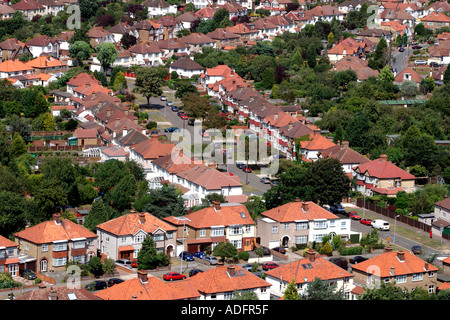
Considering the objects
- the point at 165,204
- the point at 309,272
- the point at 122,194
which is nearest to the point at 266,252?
the point at 165,204

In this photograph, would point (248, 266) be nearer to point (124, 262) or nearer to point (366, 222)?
point (124, 262)

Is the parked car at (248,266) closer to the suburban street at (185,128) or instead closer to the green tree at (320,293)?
the green tree at (320,293)

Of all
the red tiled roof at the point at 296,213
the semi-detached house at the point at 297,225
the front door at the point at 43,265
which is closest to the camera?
the front door at the point at 43,265

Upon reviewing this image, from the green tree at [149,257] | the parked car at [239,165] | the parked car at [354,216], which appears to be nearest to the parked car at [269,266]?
the green tree at [149,257]

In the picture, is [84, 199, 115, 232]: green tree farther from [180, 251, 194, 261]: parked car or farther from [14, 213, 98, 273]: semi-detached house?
[180, 251, 194, 261]: parked car

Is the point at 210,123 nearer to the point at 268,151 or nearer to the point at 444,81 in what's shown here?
the point at 268,151
